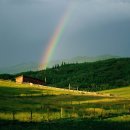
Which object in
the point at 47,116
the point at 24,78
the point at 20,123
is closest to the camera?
the point at 20,123

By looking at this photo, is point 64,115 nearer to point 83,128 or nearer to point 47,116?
point 47,116

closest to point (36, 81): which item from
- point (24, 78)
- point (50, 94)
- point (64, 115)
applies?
point (24, 78)

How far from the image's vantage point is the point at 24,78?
7648 inches

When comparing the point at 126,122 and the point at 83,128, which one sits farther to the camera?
the point at 126,122

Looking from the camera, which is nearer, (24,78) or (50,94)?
(50,94)

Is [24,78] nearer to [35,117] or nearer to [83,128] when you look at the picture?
[35,117]

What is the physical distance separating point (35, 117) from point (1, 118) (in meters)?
5.91

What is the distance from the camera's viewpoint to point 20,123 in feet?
189

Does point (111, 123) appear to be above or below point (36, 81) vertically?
below

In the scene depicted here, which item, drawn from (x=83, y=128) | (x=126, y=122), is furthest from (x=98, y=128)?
→ (x=126, y=122)

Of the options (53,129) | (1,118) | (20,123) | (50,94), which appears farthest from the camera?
(50,94)

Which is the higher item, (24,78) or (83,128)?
(24,78)

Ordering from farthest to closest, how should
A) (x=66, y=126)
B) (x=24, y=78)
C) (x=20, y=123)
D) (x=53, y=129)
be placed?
(x=24, y=78)
(x=20, y=123)
(x=66, y=126)
(x=53, y=129)

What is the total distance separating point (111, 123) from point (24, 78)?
137934 mm
